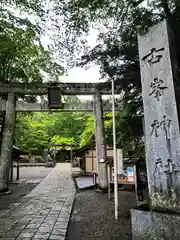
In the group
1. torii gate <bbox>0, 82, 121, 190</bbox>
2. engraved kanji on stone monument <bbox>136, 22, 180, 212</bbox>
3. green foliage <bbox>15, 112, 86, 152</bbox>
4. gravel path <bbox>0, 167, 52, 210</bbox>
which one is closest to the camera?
engraved kanji on stone monument <bbox>136, 22, 180, 212</bbox>

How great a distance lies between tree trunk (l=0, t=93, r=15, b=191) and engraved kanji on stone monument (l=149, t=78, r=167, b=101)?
7.49 meters

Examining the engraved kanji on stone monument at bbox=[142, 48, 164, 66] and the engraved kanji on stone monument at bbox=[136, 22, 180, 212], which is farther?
the engraved kanji on stone monument at bbox=[142, 48, 164, 66]

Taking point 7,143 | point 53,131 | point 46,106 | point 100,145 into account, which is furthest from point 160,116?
point 53,131

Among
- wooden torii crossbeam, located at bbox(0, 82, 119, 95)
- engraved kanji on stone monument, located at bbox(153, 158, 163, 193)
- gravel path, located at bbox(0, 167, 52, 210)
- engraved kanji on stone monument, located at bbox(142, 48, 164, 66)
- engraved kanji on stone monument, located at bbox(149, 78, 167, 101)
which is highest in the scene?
wooden torii crossbeam, located at bbox(0, 82, 119, 95)

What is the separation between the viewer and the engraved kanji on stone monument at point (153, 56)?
3.68 m

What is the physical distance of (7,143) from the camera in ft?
30.2

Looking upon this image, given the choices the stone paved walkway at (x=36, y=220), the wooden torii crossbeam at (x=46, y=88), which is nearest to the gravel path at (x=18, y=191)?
the stone paved walkway at (x=36, y=220)

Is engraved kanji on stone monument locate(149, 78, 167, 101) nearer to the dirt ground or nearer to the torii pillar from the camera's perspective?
the dirt ground

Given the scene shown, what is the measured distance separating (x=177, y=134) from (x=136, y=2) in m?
3.25

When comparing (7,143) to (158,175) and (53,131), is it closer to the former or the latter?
(158,175)

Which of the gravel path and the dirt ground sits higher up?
the gravel path

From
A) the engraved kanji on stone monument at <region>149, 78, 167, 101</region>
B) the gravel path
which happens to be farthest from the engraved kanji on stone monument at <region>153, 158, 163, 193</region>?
the gravel path

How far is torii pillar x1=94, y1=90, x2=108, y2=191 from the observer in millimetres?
9289

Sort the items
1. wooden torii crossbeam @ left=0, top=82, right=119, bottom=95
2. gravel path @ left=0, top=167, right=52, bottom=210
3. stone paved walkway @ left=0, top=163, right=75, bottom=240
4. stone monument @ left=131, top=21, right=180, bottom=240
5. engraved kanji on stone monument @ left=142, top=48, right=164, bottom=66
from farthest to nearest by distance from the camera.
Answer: wooden torii crossbeam @ left=0, top=82, right=119, bottom=95, gravel path @ left=0, top=167, right=52, bottom=210, stone paved walkway @ left=0, top=163, right=75, bottom=240, engraved kanji on stone monument @ left=142, top=48, right=164, bottom=66, stone monument @ left=131, top=21, right=180, bottom=240
